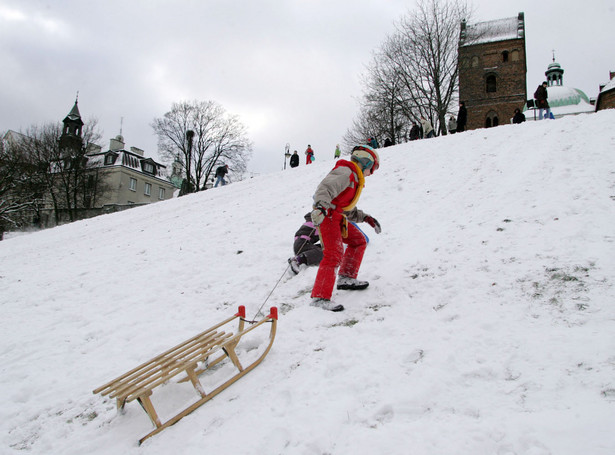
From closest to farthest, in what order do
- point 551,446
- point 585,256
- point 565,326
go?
1. point 551,446
2. point 565,326
3. point 585,256

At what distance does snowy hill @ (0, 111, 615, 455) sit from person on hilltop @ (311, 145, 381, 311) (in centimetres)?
24

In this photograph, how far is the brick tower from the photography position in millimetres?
43625

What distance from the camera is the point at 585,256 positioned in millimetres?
4824

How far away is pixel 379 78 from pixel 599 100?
30736mm

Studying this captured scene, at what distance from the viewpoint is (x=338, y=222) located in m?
4.96

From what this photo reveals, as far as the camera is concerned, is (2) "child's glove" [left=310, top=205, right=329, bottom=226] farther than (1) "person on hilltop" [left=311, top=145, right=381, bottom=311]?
No

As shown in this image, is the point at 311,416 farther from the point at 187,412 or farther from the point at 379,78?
the point at 379,78

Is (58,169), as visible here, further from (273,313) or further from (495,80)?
(495,80)

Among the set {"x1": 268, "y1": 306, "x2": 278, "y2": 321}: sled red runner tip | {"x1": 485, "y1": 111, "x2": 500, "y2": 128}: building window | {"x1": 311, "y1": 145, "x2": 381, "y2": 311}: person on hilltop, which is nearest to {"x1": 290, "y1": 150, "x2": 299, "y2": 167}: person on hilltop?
{"x1": 311, "y1": 145, "x2": 381, "y2": 311}: person on hilltop

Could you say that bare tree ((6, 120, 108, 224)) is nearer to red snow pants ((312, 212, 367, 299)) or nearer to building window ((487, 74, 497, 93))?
red snow pants ((312, 212, 367, 299))

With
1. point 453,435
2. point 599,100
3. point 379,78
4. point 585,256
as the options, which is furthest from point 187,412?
point 599,100

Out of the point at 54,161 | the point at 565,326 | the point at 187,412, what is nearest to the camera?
the point at 187,412

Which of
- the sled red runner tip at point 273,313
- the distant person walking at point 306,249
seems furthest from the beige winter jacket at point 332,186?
the distant person walking at point 306,249

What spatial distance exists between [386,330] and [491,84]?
166ft
